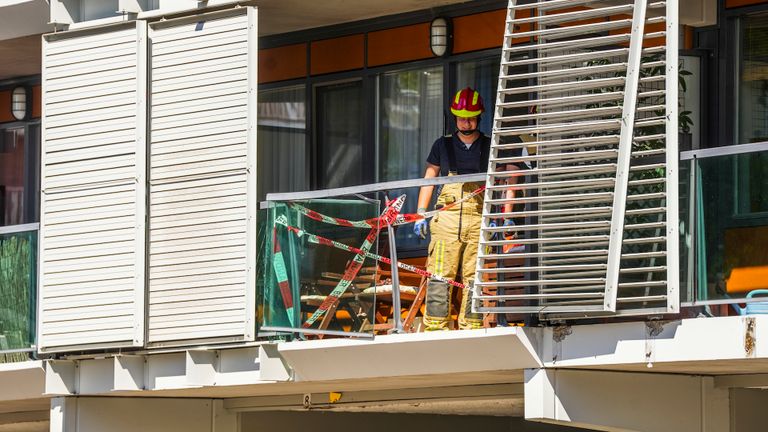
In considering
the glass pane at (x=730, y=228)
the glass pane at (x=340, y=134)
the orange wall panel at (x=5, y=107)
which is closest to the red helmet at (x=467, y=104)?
the glass pane at (x=730, y=228)

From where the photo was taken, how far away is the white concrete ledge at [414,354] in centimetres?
1471

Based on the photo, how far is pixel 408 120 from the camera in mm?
18875

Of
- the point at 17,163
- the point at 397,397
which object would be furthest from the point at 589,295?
the point at 17,163

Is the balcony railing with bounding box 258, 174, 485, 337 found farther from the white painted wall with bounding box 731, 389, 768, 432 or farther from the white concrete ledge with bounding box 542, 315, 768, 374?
the white painted wall with bounding box 731, 389, 768, 432

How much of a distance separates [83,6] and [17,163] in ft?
15.8

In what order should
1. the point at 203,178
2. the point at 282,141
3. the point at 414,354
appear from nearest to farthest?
the point at 414,354 < the point at 203,178 < the point at 282,141

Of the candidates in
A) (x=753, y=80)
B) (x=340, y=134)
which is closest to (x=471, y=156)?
(x=753, y=80)

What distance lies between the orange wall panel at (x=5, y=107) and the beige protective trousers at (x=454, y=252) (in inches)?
336

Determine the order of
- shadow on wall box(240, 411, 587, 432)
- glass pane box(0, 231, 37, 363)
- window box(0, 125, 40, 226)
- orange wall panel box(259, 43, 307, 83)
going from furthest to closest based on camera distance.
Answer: window box(0, 125, 40, 226) < shadow on wall box(240, 411, 587, 432) < orange wall panel box(259, 43, 307, 83) < glass pane box(0, 231, 37, 363)

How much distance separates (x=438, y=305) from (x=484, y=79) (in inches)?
141

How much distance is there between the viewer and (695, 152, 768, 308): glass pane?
44.1 ft

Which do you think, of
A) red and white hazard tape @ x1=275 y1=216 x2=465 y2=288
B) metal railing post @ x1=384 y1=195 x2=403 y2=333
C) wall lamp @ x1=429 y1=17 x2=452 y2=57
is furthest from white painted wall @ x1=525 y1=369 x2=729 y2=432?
wall lamp @ x1=429 y1=17 x2=452 y2=57

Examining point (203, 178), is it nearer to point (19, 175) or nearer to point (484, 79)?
point (484, 79)

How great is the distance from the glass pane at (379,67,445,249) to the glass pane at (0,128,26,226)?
499cm
